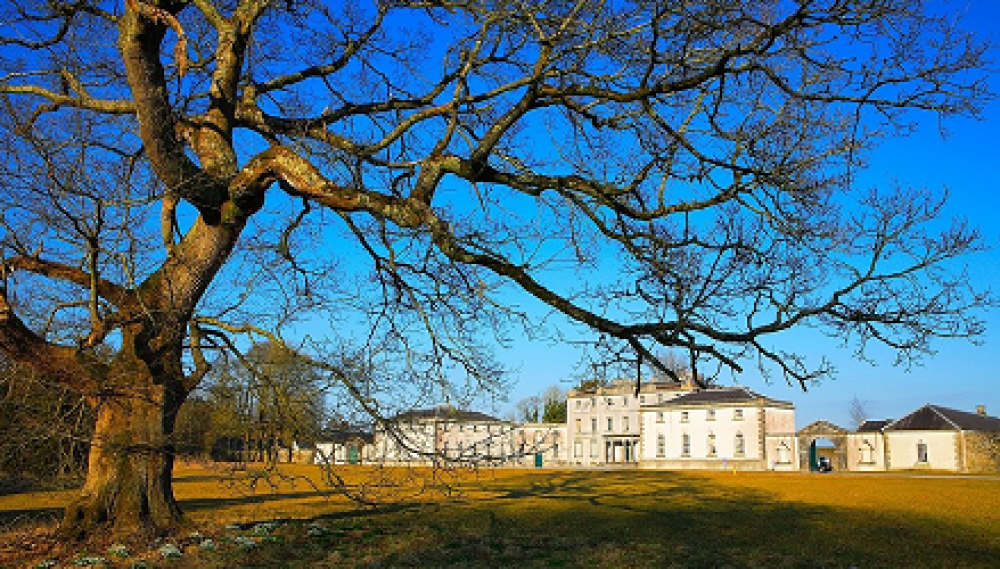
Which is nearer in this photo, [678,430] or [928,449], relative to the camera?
[928,449]

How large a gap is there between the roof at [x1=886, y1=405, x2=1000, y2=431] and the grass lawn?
112ft

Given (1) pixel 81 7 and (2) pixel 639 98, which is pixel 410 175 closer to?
(2) pixel 639 98

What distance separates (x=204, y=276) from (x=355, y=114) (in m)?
2.74

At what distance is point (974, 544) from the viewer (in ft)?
37.5

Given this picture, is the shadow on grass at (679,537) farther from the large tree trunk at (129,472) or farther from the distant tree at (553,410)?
the distant tree at (553,410)

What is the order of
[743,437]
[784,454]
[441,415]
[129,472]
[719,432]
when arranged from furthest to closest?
[719,432]
[743,437]
[784,454]
[129,472]
[441,415]

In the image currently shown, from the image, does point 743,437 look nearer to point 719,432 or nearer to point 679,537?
point 719,432

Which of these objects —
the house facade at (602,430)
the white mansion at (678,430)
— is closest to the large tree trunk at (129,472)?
the white mansion at (678,430)

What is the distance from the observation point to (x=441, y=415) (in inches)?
316

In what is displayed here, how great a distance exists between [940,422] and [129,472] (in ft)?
169

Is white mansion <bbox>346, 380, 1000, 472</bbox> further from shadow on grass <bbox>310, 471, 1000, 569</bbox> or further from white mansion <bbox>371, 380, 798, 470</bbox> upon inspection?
shadow on grass <bbox>310, 471, 1000, 569</bbox>

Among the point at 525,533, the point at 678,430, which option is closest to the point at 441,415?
the point at 525,533

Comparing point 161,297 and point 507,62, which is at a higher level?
point 507,62

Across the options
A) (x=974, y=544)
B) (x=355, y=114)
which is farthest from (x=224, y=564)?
(x=974, y=544)
